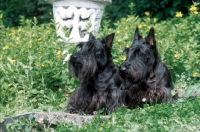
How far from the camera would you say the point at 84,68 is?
24.7ft

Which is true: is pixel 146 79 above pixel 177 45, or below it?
below

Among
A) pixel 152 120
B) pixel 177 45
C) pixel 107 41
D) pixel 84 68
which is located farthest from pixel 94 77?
pixel 177 45

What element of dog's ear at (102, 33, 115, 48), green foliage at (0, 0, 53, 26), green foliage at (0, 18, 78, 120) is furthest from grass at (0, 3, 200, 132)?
green foliage at (0, 0, 53, 26)

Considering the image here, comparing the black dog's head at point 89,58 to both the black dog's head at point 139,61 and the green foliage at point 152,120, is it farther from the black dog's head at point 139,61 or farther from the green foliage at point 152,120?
the green foliage at point 152,120

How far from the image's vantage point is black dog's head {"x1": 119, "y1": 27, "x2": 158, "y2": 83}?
24.2 feet

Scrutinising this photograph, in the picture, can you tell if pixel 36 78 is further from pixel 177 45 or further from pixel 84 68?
pixel 177 45

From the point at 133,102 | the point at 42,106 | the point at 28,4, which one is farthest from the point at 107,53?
the point at 28,4

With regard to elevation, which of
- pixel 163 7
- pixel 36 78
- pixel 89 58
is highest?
pixel 163 7

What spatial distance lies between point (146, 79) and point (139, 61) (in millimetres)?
257

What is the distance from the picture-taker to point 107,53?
7.75 m

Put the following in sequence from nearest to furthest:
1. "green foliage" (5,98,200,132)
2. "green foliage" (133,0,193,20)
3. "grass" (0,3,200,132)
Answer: "green foliage" (5,98,200,132) → "grass" (0,3,200,132) → "green foliage" (133,0,193,20)

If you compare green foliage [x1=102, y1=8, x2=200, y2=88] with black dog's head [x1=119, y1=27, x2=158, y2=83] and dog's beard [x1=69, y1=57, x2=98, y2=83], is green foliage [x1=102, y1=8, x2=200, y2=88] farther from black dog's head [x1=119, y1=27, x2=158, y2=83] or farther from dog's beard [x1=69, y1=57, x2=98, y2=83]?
dog's beard [x1=69, y1=57, x2=98, y2=83]

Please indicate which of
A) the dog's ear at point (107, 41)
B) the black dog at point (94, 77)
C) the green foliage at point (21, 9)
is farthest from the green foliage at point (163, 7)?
the black dog at point (94, 77)

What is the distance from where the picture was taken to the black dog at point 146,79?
7.46 metres
